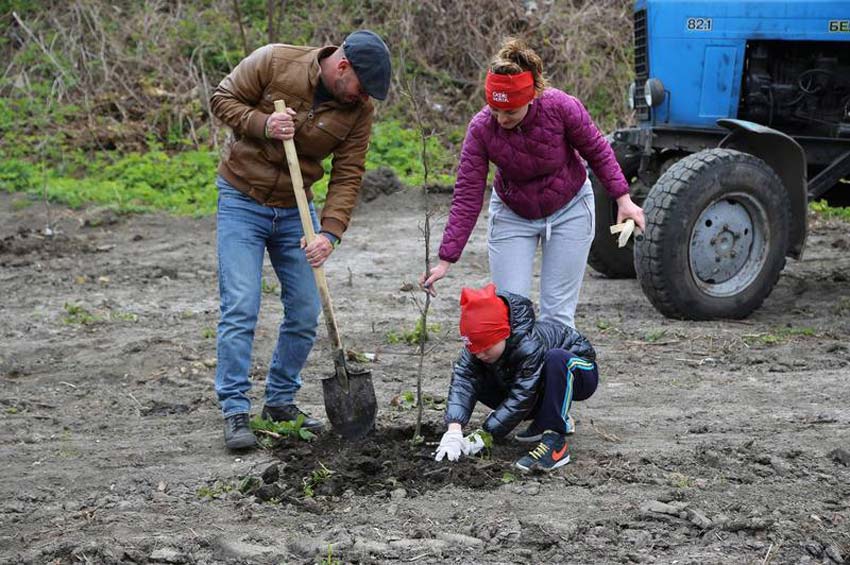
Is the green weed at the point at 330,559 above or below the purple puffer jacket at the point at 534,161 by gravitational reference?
below

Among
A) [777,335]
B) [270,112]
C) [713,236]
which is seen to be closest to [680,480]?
[270,112]

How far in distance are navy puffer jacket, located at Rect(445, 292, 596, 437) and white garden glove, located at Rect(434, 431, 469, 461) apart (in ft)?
0.20

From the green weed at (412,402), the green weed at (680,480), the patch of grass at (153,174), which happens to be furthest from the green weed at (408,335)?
the patch of grass at (153,174)

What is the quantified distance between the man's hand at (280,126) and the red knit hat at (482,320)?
3.37 ft

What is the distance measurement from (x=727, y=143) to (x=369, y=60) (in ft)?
13.2

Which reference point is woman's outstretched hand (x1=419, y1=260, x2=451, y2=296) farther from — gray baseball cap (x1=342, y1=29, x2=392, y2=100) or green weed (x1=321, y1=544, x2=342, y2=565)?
green weed (x1=321, y1=544, x2=342, y2=565)

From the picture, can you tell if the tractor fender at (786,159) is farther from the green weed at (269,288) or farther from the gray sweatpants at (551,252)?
the green weed at (269,288)

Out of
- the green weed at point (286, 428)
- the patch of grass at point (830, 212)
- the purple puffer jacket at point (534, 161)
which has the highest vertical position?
the purple puffer jacket at point (534, 161)

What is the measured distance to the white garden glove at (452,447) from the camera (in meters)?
4.96

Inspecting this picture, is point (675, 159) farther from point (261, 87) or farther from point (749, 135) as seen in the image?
point (261, 87)

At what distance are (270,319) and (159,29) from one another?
30.6 feet

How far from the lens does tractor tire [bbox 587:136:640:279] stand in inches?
348

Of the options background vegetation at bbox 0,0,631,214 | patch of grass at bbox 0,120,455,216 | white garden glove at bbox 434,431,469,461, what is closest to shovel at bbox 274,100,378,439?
white garden glove at bbox 434,431,469,461

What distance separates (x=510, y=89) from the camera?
5043mm
